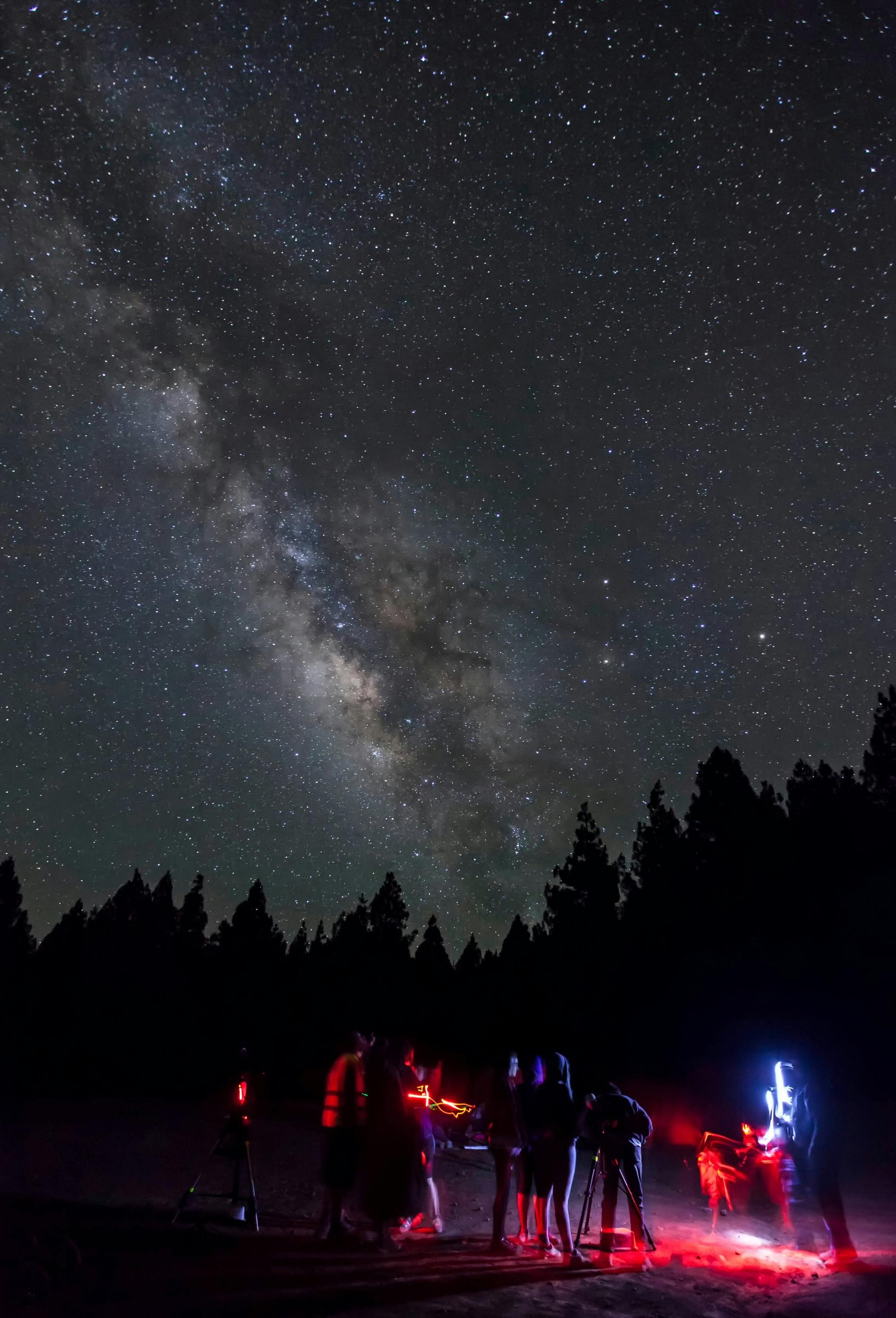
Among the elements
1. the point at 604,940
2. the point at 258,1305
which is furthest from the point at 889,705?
the point at 258,1305

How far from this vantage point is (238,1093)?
873 centimetres

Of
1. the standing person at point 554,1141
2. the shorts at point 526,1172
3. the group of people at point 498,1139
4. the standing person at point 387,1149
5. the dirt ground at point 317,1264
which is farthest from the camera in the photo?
the shorts at point 526,1172

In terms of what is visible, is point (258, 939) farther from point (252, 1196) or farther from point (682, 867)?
point (252, 1196)

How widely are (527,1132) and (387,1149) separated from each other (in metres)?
1.53

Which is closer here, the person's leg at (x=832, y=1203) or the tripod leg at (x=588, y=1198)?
the tripod leg at (x=588, y=1198)

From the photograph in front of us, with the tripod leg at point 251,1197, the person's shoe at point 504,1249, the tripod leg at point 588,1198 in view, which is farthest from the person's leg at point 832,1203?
the tripod leg at point 251,1197

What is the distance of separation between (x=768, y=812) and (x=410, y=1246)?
35.4m

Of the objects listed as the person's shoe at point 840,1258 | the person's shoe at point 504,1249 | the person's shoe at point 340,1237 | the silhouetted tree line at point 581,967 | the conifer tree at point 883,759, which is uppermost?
the conifer tree at point 883,759

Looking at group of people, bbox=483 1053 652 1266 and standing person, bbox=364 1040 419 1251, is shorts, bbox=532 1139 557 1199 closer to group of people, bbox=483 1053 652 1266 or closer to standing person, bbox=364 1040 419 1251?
group of people, bbox=483 1053 652 1266

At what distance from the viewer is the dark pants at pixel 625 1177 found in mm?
8414

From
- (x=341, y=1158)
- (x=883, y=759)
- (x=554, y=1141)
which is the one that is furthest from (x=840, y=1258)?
(x=883, y=759)

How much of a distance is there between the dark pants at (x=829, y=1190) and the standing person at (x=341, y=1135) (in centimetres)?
551

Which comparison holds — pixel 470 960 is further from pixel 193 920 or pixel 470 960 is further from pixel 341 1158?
pixel 341 1158

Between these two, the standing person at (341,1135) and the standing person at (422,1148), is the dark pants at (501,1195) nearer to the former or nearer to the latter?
the standing person at (422,1148)
